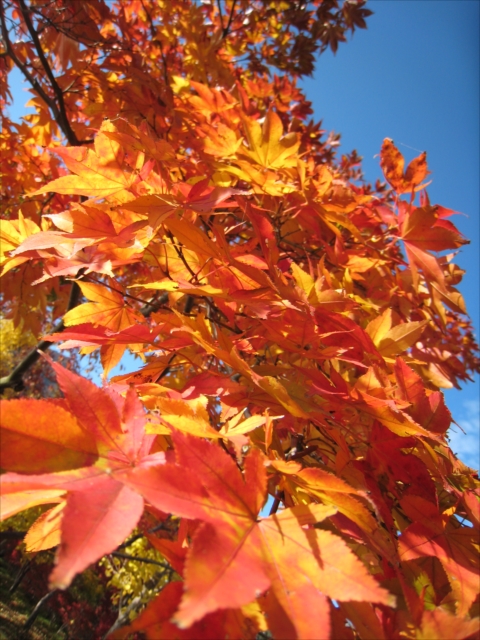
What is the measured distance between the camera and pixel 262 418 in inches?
20.0

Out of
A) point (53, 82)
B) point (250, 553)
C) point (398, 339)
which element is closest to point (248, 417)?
point (398, 339)

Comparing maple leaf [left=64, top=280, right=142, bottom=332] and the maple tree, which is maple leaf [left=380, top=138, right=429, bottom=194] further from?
maple leaf [left=64, top=280, right=142, bottom=332]

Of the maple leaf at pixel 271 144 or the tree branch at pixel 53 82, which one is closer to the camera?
the maple leaf at pixel 271 144

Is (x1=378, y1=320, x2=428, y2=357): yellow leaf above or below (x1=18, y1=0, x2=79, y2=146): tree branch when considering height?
below

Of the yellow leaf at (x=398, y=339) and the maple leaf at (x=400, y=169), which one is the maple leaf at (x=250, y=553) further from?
the maple leaf at (x=400, y=169)

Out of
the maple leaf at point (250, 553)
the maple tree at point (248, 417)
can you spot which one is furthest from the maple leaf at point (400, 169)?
the maple leaf at point (250, 553)

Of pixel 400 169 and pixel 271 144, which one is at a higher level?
pixel 400 169

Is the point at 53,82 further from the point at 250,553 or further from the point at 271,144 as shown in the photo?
the point at 250,553

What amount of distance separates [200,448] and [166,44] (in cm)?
317

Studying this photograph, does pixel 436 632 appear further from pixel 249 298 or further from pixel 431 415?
pixel 249 298

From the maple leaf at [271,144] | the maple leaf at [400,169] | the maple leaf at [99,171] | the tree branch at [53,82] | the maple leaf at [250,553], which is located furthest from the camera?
the tree branch at [53,82]

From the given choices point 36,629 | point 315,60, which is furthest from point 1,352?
point 315,60

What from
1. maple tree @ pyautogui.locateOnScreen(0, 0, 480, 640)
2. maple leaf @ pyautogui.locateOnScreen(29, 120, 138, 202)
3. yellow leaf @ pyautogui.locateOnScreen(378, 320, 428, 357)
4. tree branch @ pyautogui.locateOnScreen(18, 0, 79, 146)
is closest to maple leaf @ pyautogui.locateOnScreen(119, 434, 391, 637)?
maple tree @ pyautogui.locateOnScreen(0, 0, 480, 640)

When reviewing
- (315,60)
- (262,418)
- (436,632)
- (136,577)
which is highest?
(315,60)
